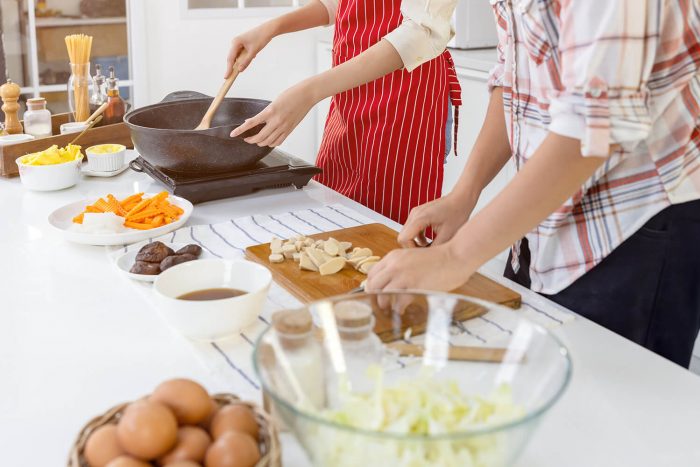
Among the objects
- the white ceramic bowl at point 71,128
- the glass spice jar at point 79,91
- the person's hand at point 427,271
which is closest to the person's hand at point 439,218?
the person's hand at point 427,271

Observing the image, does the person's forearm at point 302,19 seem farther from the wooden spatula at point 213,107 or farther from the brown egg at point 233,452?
the brown egg at point 233,452

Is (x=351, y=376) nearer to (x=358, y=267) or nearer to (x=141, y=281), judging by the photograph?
(x=358, y=267)

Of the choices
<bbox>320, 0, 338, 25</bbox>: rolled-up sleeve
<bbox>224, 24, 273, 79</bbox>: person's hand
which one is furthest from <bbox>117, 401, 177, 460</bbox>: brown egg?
A: <bbox>320, 0, 338, 25</bbox>: rolled-up sleeve

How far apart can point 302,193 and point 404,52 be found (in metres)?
0.42

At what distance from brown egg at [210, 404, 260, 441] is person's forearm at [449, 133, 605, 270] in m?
0.42

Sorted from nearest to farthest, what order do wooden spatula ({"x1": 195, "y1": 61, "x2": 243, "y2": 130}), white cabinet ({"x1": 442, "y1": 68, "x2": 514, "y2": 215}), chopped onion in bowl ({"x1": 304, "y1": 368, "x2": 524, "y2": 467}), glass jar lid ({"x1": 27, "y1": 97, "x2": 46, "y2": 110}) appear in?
1. chopped onion in bowl ({"x1": 304, "y1": 368, "x2": 524, "y2": 467})
2. wooden spatula ({"x1": 195, "y1": 61, "x2": 243, "y2": 130})
3. glass jar lid ({"x1": 27, "y1": 97, "x2": 46, "y2": 110})
4. white cabinet ({"x1": 442, "y1": 68, "x2": 514, "y2": 215})

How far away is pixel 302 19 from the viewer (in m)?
2.29

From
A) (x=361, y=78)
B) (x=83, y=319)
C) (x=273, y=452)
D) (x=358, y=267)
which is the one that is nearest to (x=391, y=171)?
(x=361, y=78)

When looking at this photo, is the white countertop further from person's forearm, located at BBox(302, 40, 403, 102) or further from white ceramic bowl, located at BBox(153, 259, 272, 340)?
person's forearm, located at BBox(302, 40, 403, 102)

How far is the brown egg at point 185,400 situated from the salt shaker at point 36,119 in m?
1.63

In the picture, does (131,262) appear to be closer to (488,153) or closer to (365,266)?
(365,266)

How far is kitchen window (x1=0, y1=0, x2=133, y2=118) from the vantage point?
11.4 feet

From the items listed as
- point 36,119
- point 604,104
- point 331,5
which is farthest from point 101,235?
point 331,5

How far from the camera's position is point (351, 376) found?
0.86 meters
